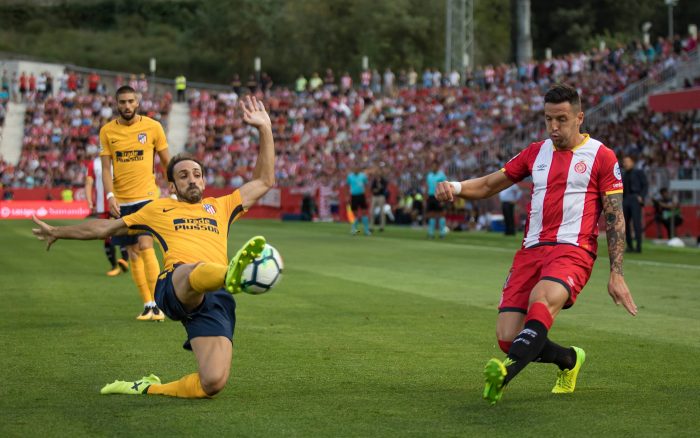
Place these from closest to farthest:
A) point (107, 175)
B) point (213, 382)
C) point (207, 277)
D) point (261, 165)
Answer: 1. point (207, 277)
2. point (213, 382)
3. point (261, 165)
4. point (107, 175)

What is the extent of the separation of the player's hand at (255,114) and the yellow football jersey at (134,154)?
418cm

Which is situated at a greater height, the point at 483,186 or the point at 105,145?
the point at 105,145

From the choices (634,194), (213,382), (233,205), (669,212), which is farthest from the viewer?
(669,212)

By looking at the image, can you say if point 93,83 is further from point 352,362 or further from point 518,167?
point 518,167

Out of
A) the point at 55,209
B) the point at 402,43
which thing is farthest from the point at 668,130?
the point at 402,43

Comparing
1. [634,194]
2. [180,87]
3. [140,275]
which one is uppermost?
[180,87]

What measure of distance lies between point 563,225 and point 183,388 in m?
2.65

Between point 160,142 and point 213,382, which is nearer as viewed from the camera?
point 213,382

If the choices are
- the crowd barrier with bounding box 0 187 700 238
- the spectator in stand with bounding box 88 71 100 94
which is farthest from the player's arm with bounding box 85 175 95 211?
the spectator in stand with bounding box 88 71 100 94

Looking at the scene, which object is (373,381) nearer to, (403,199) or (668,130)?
(668,130)

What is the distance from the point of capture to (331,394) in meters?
7.73

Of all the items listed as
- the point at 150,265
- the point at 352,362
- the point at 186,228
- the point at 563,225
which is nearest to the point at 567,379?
the point at 563,225

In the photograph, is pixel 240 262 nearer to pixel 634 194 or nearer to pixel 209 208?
pixel 209 208

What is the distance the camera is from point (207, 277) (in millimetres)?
7195
